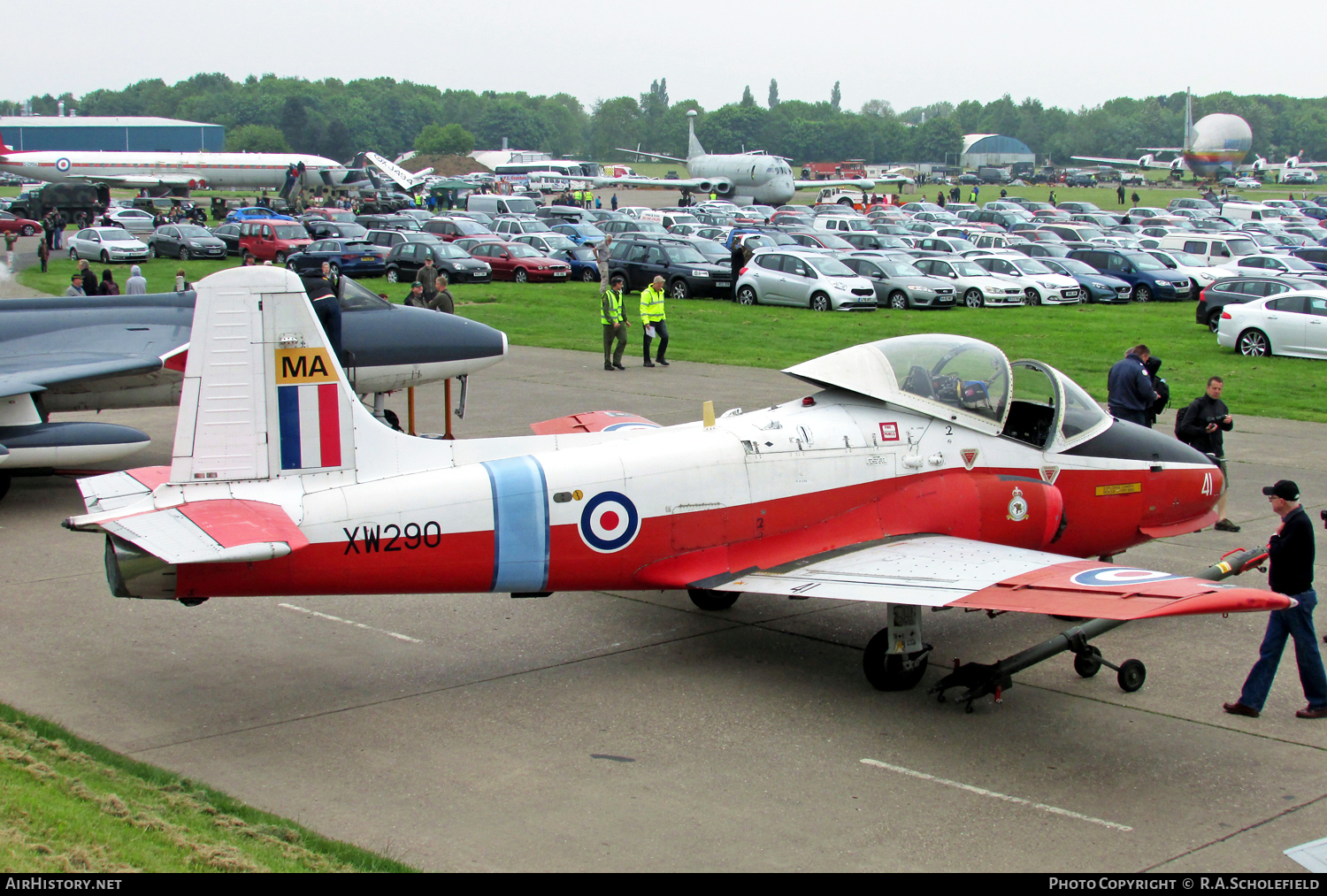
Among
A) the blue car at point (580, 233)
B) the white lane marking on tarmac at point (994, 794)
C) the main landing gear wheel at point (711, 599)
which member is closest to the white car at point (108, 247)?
the blue car at point (580, 233)

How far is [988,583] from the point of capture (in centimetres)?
760

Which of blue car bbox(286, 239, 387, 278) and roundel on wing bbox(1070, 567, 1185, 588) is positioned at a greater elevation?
blue car bbox(286, 239, 387, 278)

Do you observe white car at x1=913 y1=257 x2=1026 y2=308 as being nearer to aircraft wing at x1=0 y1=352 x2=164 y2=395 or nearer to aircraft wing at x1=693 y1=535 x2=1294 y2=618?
aircraft wing at x1=0 y1=352 x2=164 y2=395

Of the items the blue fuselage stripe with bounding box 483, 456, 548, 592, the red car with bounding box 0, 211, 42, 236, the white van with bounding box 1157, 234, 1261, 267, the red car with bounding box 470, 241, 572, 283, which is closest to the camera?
the blue fuselage stripe with bounding box 483, 456, 548, 592

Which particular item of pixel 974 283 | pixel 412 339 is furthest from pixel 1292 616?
pixel 974 283

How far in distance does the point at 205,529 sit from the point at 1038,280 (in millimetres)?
32962

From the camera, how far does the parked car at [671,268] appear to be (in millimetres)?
36000

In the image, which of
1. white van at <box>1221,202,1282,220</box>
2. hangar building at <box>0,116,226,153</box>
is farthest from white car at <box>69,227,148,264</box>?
hangar building at <box>0,116,226,153</box>

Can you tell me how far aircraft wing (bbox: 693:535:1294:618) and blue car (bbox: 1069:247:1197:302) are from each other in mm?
32484

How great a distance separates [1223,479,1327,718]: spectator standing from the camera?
301 inches

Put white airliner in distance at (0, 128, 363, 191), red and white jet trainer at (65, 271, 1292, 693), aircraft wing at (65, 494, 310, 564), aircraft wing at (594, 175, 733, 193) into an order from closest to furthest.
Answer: aircraft wing at (65, 494, 310, 564)
red and white jet trainer at (65, 271, 1292, 693)
aircraft wing at (594, 175, 733, 193)
white airliner in distance at (0, 128, 363, 191)

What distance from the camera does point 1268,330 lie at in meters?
26.0

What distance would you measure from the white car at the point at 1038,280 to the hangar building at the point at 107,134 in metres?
128

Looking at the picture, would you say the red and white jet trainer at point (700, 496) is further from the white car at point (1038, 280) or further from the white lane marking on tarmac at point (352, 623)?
the white car at point (1038, 280)
